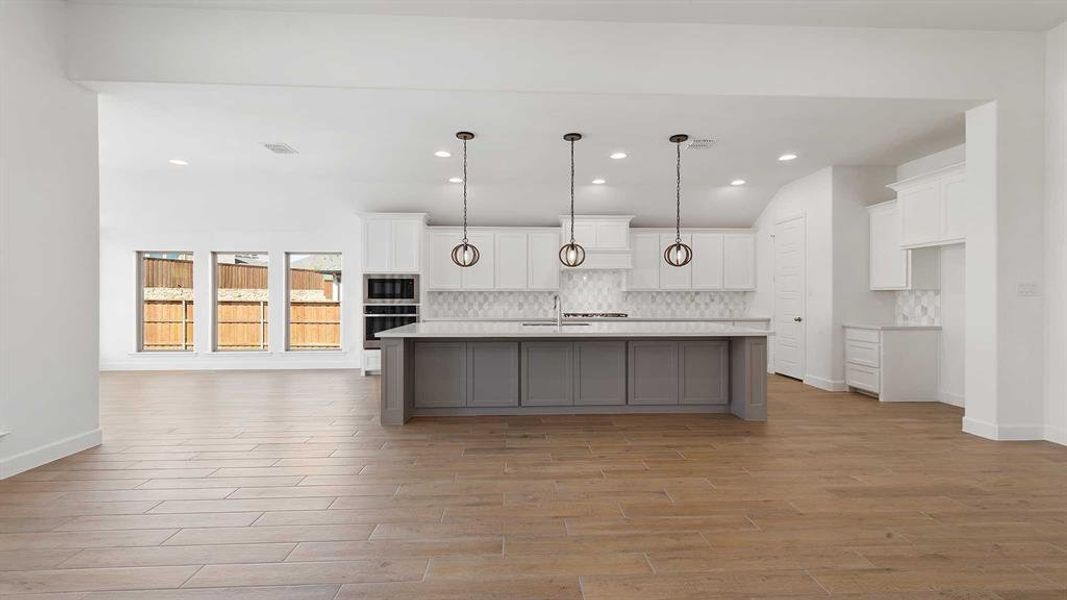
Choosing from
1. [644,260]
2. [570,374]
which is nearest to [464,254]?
[570,374]

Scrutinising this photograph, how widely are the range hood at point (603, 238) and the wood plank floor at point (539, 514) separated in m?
4.17

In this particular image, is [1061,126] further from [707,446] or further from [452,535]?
[452,535]

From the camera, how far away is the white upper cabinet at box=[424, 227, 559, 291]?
8.66 m

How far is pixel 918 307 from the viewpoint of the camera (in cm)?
639

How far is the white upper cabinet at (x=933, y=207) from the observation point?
5242 mm

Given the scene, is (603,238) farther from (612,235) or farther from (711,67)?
(711,67)

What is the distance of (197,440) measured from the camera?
14.4ft

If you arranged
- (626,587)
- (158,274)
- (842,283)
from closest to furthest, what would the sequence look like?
(626,587), (842,283), (158,274)

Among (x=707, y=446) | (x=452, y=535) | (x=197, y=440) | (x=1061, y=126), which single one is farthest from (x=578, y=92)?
(x=197, y=440)

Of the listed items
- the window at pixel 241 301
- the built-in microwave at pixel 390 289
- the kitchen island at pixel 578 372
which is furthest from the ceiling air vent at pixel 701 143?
the window at pixel 241 301

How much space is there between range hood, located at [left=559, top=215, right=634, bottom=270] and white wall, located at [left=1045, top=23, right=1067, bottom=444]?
5.08 metres

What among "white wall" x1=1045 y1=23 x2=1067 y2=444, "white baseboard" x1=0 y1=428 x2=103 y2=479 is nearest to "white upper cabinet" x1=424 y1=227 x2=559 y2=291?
"white baseboard" x1=0 y1=428 x2=103 y2=479

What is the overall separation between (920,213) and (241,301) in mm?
9573

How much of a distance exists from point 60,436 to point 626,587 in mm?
4162
